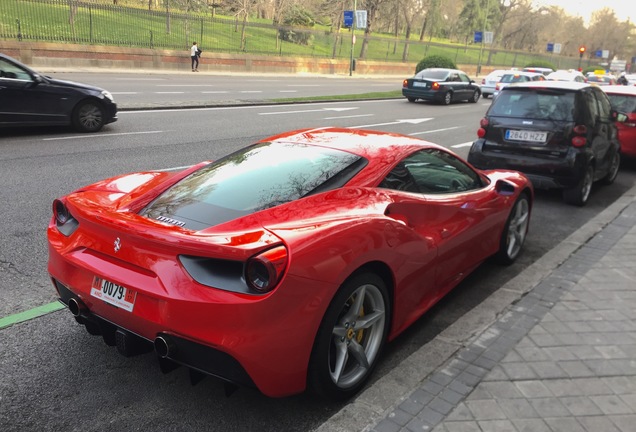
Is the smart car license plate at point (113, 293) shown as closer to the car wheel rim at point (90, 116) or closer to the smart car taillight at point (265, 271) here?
the smart car taillight at point (265, 271)

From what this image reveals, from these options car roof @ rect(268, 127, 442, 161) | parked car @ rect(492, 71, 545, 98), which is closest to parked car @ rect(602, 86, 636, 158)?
car roof @ rect(268, 127, 442, 161)

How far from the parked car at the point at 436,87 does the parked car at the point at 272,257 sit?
20.4 m

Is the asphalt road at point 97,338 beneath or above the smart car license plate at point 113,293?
beneath

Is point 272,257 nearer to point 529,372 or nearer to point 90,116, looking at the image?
point 529,372

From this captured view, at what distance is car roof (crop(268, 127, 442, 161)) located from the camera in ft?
12.3

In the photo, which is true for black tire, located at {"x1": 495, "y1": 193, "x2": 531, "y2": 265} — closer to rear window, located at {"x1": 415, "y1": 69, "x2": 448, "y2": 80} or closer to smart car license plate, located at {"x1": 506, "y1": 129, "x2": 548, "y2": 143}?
smart car license plate, located at {"x1": 506, "y1": 129, "x2": 548, "y2": 143}

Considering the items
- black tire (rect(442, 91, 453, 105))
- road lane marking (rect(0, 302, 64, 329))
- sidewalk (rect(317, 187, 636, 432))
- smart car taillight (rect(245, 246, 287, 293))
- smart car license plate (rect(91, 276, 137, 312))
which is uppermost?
smart car taillight (rect(245, 246, 287, 293))

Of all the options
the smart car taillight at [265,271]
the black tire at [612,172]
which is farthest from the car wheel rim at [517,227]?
the black tire at [612,172]

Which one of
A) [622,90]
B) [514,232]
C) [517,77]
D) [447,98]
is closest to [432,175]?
[514,232]

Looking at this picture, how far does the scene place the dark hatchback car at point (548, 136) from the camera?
7598mm

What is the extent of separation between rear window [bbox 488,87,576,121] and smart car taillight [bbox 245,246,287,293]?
21.0ft

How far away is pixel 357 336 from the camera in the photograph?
3129mm

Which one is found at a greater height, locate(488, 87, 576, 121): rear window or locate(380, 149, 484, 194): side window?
locate(488, 87, 576, 121): rear window

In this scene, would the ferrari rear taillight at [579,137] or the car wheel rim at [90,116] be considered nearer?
the ferrari rear taillight at [579,137]
